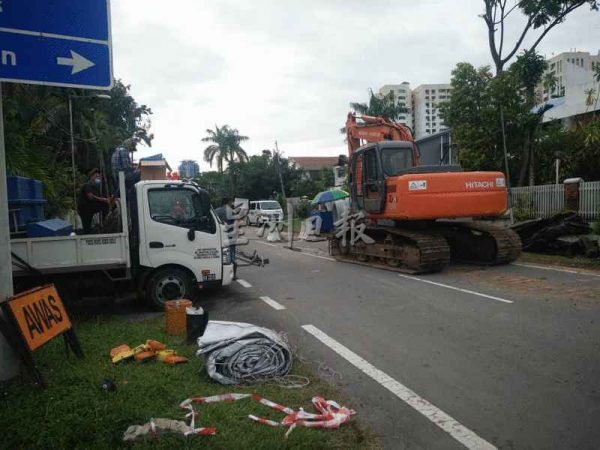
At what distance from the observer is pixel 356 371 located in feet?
17.2

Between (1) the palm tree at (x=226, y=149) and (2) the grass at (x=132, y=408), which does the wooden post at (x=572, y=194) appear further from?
(1) the palm tree at (x=226, y=149)

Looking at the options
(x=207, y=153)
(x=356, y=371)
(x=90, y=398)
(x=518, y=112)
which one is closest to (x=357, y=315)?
(x=356, y=371)

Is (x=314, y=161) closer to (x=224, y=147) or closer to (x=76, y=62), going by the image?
(x=224, y=147)

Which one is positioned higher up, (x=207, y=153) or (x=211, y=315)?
(x=207, y=153)

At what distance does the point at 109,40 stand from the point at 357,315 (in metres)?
5.00

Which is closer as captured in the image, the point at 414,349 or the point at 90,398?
the point at 90,398

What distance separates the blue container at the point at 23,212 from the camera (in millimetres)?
7121

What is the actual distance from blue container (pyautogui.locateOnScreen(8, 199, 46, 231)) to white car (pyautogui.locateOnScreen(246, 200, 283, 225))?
2656cm

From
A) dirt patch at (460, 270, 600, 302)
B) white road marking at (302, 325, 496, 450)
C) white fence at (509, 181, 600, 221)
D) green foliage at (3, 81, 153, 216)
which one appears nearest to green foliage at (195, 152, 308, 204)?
green foliage at (3, 81, 153, 216)

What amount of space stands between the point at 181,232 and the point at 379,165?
589 cm

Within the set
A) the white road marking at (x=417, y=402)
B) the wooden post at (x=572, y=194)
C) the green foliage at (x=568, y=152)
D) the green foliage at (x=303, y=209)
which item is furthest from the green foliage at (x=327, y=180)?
the white road marking at (x=417, y=402)

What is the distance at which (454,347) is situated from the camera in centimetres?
594

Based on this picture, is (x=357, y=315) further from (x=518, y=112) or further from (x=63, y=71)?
(x=518, y=112)

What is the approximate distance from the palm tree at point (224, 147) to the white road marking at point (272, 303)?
50.8 m
